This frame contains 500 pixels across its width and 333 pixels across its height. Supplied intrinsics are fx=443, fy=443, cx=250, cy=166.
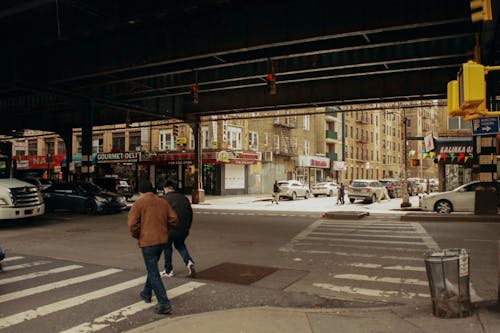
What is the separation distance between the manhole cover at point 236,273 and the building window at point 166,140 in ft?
127

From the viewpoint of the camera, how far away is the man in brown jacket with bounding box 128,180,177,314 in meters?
5.93

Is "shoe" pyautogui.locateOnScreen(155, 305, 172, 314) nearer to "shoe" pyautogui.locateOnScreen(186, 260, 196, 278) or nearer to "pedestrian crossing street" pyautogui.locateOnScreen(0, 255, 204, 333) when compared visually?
"pedestrian crossing street" pyautogui.locateOnScreen(0, 255, 204, 333)

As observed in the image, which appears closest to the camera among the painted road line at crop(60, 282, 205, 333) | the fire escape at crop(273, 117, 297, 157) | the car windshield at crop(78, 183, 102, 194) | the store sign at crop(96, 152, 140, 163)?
the painted road line at crop(60, 282, 205, 333)

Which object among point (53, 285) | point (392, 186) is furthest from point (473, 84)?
point (392, 186)

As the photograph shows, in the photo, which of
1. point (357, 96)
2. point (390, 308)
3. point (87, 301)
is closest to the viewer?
point (390, 308)

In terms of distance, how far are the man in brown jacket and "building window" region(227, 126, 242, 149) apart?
39171 mm

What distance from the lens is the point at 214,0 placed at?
13.2 meters

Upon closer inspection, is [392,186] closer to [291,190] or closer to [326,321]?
[291,190]

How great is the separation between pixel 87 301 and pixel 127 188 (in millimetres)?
28548

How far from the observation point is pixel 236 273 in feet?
28.3

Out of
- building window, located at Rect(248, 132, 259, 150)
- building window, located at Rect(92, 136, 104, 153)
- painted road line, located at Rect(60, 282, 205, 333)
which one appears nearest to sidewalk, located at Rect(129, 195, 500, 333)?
painted road line, located at Rect(60, 282, 205, 333)

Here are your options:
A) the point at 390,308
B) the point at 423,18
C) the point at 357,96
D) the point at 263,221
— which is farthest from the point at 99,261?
the point at 357,96

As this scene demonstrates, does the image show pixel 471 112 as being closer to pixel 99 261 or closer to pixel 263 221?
pixel 99 261

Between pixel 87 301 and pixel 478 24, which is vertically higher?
pixel 478 24
